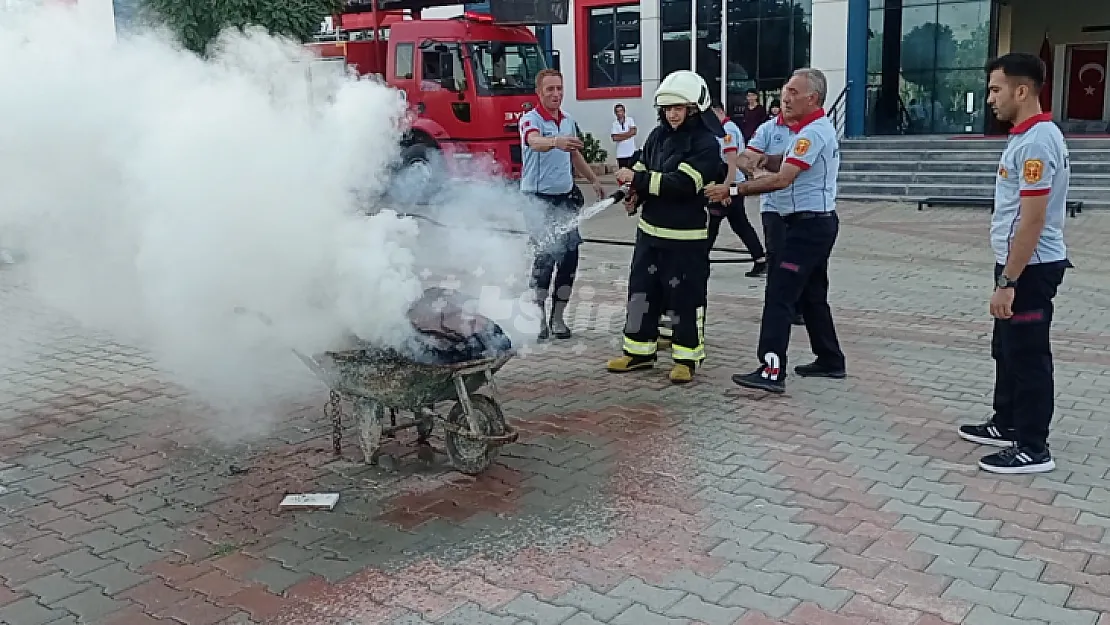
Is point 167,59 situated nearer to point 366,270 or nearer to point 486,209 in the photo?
point 366,270

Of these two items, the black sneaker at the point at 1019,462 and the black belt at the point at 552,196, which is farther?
the black belt at the point at 552,196

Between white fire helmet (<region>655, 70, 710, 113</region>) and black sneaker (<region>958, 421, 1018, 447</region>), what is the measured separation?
8.07ft

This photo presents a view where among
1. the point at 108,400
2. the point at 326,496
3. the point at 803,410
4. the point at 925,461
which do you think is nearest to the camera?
the point at 326,496

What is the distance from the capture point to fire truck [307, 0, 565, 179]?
15.9 m

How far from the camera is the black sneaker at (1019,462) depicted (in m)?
4.79

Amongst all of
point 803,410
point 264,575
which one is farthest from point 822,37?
point 264,575

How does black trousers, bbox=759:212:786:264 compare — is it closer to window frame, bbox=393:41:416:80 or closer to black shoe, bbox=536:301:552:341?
black shoe, bbox=536:301:552:341

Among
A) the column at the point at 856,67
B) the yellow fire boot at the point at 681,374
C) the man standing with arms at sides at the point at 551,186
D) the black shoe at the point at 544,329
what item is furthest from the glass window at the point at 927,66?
the yellow fire boot at the point at 681,374

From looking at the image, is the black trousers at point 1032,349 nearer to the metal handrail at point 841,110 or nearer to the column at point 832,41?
the metal handrail at point 841,110

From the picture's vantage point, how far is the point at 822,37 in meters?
20.3

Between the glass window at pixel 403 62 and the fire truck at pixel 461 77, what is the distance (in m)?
0.02

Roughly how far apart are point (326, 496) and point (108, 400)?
8.36 feet

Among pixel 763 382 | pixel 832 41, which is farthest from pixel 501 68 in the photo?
pixel 763 382

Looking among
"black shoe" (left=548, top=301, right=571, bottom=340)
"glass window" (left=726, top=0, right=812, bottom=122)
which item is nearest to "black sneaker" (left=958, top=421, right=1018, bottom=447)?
"black shoe" (left=548, top=301, right=571, bottom=340)
